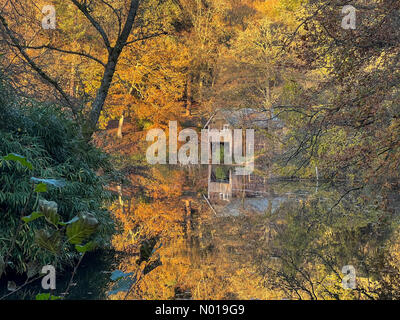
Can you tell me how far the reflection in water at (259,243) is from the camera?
596 cm

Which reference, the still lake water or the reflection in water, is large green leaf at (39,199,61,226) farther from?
the reflection in water

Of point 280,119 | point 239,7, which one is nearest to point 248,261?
point 280,119

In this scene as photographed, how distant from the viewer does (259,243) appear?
29.1 feet

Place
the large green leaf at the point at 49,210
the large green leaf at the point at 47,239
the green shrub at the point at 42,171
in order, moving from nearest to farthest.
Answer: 1. the large green leaf at the point at 49,210
2. the large green leaf at the point at 47,239
3. the green shrub at the point at 42,171

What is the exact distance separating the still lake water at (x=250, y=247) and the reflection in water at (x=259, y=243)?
0.6 inches

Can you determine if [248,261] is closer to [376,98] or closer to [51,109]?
[376,98]

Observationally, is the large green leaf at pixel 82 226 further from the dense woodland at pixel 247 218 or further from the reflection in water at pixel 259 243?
the reflection in water at pixel 259 243

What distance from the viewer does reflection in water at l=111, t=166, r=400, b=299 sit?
19.6 ft

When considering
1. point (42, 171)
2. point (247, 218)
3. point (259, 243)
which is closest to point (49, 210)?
point (42, 171)

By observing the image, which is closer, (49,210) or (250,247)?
(49,210)

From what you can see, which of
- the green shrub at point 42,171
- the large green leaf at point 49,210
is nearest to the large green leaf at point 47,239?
the large green leaf at point 49,210

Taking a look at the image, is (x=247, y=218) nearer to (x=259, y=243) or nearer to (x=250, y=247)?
(x=259, y=243)

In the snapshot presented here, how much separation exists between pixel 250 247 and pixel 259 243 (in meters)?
0.40

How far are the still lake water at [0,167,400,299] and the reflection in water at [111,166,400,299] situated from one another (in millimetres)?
14
